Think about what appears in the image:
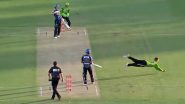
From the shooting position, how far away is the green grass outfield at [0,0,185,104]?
88.1 ft

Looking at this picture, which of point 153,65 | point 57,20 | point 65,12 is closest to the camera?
point 153,65

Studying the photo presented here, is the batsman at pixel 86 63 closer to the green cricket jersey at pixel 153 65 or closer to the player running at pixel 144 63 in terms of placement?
the player running at pixel 144 63

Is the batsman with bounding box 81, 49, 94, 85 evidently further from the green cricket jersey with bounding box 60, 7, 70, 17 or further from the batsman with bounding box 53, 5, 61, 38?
the green cricket jersey with bounding box 60, 7, 70, 17

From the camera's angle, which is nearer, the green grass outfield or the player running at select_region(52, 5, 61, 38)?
the green grass outfield

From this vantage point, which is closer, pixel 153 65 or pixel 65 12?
pixel 153 65

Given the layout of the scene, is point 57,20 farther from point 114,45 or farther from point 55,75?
A: point 55,75

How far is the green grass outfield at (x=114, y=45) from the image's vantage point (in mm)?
A: 26844

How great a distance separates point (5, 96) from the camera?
2625 centimetres

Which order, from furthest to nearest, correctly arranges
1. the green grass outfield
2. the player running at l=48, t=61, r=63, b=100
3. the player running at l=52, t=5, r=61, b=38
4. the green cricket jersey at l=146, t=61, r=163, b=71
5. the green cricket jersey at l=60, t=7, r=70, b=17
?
the green cricket jersey at l=60, t=7, r=70, b=17 → the player running at l=52, t=5, r=61, b=38 → the green cricket jersey at l=146, t=61, r=163, b=71 → the green grass outfield → the player running at l=48, t=61, r=63, b=100

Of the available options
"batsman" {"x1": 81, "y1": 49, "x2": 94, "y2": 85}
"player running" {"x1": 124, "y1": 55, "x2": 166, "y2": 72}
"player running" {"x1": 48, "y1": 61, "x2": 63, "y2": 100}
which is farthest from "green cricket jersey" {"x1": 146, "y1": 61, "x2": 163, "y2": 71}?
"player running" {"x1": 48, "y1": 61, "x2": 63, "y2": 100}

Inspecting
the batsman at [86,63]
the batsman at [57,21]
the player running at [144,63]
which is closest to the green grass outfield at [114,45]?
the player running at [144,63]

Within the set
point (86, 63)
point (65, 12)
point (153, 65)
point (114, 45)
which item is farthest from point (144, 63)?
point (65, 12)

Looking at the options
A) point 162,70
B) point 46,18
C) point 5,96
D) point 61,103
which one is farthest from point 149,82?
point 46,18

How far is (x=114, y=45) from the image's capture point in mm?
31844
